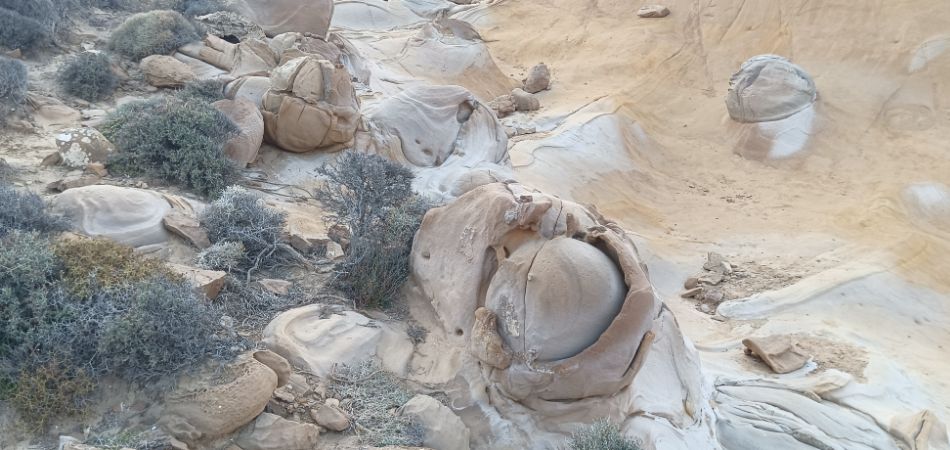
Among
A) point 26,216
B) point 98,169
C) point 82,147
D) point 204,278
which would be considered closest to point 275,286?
point 204,278

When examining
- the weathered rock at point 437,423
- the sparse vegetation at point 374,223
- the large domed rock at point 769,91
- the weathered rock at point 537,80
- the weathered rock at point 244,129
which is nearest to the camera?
the weathered rock at point 437,423

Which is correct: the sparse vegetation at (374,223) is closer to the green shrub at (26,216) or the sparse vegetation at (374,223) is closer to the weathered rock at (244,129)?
the weathered rock at (244,129)

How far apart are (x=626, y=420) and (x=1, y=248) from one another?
331cm

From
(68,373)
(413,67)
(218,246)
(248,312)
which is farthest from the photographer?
(413,67)

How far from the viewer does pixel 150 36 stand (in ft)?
27.1

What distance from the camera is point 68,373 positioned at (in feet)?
10.8

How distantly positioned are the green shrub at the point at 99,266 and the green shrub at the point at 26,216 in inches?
15.4

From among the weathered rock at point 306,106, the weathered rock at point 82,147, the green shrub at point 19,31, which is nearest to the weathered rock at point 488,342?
the weathered rock at point 82,147

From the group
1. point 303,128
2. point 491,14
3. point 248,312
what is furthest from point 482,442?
point 491,14

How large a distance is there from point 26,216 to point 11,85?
287 cm

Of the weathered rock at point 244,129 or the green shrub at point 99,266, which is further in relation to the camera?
the weathered rock at point 244,129

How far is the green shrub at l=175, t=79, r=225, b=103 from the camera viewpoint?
7281 millimetres

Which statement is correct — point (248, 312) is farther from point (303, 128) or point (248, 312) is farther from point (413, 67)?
point (413, 67)

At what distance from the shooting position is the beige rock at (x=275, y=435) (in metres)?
3.37
